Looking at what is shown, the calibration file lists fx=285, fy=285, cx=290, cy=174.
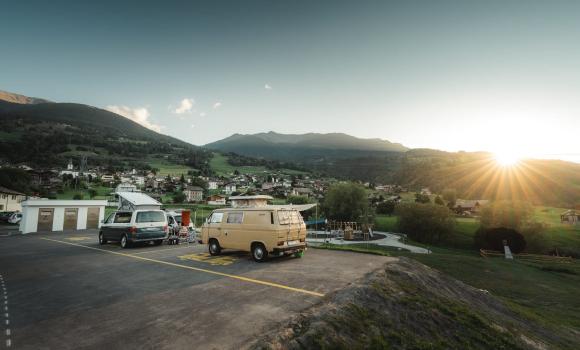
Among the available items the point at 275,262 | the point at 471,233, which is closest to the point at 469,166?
the point at 471,233

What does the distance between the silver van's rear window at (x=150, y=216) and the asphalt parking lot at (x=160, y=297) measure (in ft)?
12.6

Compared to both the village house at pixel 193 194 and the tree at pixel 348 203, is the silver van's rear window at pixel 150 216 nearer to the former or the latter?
the tree at pixel 348 203

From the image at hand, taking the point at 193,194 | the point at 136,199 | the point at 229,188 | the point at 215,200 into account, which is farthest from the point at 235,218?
the point at 229,188

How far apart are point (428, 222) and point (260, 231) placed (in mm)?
54157

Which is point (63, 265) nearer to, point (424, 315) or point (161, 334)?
point (161, 334)

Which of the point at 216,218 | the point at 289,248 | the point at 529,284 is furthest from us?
the point at 529,284

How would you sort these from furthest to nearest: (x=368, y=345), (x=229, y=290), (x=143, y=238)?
(x=143, y=238) < (x=229, y=290) < (x=368, y=345)

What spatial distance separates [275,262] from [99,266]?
719 centimetres

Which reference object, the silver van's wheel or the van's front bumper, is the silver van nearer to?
the silver van's wheel

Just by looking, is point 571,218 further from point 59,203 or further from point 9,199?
point 9,199

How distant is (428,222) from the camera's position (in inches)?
2237

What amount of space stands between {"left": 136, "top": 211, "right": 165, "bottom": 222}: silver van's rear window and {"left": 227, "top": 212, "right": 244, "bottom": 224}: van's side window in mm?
6869

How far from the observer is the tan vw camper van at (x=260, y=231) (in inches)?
440

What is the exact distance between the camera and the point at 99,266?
11.6 metres
